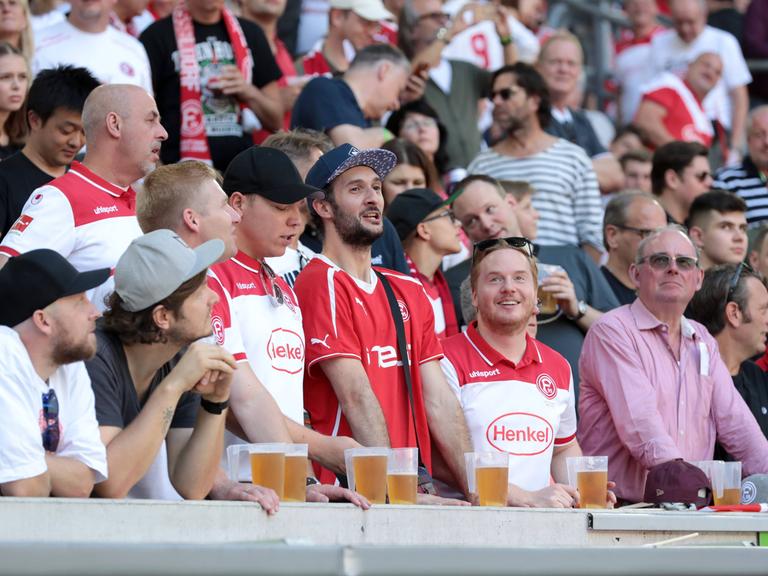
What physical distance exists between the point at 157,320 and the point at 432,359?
159cm

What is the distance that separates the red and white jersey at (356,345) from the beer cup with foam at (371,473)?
0.74 metres

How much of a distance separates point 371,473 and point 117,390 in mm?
837

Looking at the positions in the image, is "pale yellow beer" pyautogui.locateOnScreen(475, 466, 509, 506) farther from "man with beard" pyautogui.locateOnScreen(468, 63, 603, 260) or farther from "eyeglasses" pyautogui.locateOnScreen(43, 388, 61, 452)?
"man with beard" pyautogui.locateOnScreen(468, 63, 603, 260)

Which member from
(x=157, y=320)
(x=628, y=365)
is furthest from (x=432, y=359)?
(x=157, y=320)

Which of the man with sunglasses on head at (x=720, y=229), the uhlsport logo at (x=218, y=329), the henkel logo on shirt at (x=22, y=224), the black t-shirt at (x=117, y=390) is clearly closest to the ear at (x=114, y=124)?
the henkel logo on shirt at (x=22, y=224)

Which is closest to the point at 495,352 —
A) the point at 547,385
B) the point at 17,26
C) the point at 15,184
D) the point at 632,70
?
the point at 547,385

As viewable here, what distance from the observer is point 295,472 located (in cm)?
413

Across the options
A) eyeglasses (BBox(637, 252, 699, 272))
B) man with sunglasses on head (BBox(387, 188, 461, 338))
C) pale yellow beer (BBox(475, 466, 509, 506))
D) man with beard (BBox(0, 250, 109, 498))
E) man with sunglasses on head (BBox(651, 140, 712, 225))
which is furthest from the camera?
man with sunglasses on head (BBox(651, 140, 712, 225))

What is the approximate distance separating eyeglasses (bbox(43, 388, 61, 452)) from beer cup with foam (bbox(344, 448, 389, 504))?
0.98 metres

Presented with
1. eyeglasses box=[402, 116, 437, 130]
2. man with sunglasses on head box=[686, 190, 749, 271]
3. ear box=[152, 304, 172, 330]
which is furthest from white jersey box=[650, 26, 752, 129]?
ear box=[152, 304, 172, 330]

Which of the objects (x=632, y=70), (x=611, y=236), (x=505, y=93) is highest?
(x=632, y=70)

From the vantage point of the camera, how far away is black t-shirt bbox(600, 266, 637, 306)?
771 centimetres

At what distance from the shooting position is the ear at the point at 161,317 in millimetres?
4043

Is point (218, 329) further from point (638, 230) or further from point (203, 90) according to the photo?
point (638, 230)
